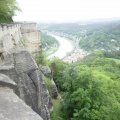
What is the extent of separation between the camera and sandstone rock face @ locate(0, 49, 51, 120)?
19375mm

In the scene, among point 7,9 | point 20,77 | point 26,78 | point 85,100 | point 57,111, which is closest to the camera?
point 20,77

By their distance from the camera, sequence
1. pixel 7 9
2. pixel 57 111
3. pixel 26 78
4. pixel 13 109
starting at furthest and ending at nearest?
pixel 7 9, pixel 57 111, pixel 26 78, pixel 13 109

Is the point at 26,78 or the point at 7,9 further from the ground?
the point at 7,9

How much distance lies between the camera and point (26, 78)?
68.1 feet

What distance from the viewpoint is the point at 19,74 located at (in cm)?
2042

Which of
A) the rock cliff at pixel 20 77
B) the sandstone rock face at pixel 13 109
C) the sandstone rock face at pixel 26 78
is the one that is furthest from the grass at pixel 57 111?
the sandstone rock face at pixel 13 109

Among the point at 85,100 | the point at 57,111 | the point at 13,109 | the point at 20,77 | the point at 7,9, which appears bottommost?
the point at 57,111

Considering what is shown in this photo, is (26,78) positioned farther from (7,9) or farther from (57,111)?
(7,9)

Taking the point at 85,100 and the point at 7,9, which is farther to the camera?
the point at 7,9

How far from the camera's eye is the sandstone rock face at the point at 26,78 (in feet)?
63.6

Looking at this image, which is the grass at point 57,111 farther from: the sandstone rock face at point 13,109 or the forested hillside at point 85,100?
the sandstone rock face at point 13,109

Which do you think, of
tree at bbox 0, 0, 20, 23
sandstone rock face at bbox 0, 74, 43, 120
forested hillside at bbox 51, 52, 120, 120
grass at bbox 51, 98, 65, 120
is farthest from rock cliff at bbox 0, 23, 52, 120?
forested hillside at bbox 51, 52, 120, 120

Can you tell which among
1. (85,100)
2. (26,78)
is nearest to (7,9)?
(85,100)

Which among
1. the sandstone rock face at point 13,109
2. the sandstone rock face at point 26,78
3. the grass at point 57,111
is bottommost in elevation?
the grass at point 57,111
